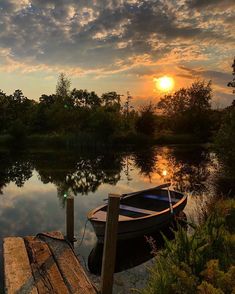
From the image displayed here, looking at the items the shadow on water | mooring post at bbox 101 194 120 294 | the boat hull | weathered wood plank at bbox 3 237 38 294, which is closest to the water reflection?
the boat hull

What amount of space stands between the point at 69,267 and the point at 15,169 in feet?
88.6

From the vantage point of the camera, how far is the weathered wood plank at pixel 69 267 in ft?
25.5

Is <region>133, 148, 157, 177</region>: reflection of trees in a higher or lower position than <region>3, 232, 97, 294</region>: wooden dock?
lower

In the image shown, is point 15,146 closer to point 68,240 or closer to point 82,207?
point 82,207

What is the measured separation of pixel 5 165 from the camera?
36406mm

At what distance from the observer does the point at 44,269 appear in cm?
858

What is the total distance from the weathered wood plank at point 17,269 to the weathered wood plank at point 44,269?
0.14m

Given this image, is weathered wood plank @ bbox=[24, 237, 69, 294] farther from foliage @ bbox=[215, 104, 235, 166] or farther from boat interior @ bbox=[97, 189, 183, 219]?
foliage @ bbox=[215, 104, 235, 166]

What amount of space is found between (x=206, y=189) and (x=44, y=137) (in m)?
42.8

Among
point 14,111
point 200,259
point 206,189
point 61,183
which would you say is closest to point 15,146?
point 14,111

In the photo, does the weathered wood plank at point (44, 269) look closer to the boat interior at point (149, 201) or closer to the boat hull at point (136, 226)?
the boat hull at point (136, 226)

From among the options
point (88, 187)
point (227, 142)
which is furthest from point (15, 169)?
point (227, 142)

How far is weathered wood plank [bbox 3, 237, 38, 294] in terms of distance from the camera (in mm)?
7627

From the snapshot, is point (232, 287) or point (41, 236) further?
point (41, 236)
